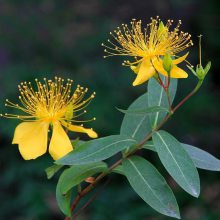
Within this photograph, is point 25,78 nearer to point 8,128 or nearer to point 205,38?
point 8,128

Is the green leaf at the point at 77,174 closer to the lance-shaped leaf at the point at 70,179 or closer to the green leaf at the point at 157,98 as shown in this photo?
the lance-shaped leaf at the point at 70,179

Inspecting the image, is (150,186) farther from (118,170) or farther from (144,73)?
A: (144,73)

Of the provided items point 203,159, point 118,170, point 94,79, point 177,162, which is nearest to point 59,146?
point 118,170

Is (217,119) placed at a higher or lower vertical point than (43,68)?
lower

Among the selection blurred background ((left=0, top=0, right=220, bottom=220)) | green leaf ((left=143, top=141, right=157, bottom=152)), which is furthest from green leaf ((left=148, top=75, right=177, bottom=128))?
blurred background ((left=0, top=0, right=220, bottom=220))

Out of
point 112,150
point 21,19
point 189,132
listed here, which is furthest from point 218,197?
point 112,150

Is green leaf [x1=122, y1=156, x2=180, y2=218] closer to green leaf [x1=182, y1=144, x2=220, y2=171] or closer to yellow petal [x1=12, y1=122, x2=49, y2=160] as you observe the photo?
green leaf [x1=182, y1=144, x2=220, y2=171]
